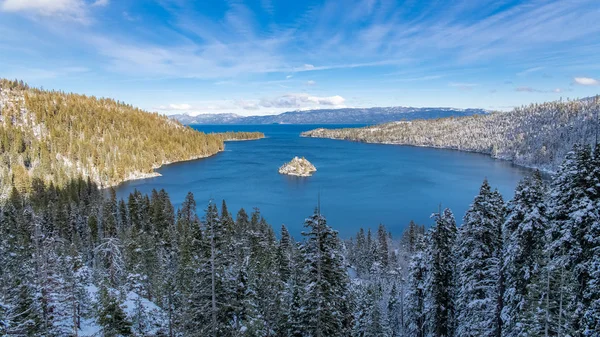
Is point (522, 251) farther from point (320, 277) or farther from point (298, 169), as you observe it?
point (298, 169)

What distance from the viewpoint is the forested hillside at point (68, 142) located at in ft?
364

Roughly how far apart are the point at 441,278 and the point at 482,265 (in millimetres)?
3215

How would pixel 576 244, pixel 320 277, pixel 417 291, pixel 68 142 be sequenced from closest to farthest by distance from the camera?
pixel 576 244 < pixel 320 277 < pixel 417 291 < pixel 68 142

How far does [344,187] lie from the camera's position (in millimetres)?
122625

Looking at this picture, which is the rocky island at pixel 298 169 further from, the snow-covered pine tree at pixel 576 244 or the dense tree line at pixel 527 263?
the snow-covered pine tree at pixel 576 244

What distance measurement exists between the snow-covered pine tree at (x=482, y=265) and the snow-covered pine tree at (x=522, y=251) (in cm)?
102

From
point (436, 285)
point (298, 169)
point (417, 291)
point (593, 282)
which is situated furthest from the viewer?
point (298, 169)

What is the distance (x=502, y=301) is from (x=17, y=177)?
108769 mm

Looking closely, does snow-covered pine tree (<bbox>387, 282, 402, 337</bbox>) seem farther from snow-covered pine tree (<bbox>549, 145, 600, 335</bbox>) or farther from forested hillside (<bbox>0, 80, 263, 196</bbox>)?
forested hillside (<bbox>0, 80, 263, 196</bbox>)

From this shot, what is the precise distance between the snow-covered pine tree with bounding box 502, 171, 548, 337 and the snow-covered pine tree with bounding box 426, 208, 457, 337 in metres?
3.98

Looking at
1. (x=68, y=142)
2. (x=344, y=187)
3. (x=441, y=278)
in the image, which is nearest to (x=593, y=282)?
(x=441, y=278)

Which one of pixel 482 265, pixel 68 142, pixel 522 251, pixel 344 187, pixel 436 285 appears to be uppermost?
pixel 68 142

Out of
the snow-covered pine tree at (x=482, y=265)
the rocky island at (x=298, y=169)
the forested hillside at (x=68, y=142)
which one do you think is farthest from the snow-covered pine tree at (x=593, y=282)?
the rocky island at (x=298, y=169)

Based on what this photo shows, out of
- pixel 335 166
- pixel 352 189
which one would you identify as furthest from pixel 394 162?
pixel 352 189
